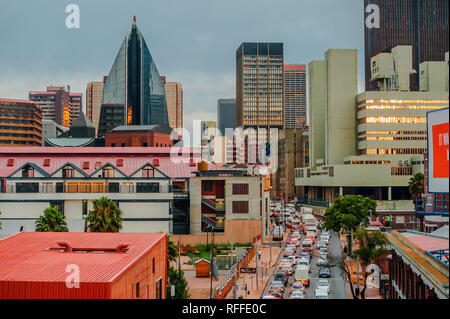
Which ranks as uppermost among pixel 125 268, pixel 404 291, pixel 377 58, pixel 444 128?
pixel 377 58

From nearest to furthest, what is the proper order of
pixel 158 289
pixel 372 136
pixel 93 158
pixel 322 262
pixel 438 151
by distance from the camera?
1. pixel 438 151
2. pixel 158 289
3. pixel 322 262
4. pixel 93 158
5. pixel 372 136

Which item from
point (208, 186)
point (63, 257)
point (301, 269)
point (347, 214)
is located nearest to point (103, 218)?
point (301, 269)

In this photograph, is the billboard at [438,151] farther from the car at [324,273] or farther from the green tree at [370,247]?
the green tree at [370,247]

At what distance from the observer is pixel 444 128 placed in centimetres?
1752

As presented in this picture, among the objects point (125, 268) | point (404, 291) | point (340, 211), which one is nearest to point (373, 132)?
point (340, 211)

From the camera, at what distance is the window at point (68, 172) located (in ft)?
301

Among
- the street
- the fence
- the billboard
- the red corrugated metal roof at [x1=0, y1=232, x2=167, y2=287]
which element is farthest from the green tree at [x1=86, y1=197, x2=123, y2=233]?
the billboard

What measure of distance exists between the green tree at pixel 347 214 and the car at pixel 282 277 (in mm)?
28531

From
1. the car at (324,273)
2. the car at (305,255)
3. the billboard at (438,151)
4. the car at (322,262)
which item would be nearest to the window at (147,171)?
the car at (305,255)

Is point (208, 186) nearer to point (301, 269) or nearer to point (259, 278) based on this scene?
point (259, 278)

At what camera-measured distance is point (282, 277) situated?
2689 inches

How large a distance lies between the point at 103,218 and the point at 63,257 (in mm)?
33592
